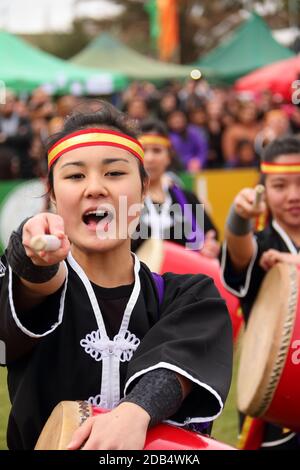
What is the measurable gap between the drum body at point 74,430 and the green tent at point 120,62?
1270cm

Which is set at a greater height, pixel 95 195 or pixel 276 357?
pixel 95 195

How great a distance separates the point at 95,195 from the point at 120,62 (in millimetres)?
13157

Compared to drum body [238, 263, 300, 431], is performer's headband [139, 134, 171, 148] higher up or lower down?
higher up

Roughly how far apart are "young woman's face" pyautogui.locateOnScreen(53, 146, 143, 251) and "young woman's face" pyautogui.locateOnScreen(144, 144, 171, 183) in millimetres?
2841

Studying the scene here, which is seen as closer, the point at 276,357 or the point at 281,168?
the point at 276,357

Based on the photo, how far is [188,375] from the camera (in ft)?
5.77

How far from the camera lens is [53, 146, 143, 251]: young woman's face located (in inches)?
74.3

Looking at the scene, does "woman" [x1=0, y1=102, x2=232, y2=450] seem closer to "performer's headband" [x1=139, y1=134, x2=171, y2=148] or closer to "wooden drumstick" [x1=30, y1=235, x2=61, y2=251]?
"wooden drumstick" [x1=30, y1=235, x2=61, y2=251]

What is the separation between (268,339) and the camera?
309cm

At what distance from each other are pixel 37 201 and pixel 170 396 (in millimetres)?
5948

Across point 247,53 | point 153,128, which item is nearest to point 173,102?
point 247,53

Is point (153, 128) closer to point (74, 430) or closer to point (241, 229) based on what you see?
point (241, 229)

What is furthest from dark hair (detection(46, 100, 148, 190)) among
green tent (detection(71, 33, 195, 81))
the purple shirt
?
green tent (detection(71, 33, 195, 81))

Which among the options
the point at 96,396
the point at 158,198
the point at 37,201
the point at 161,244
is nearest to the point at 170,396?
the point at 96,396
